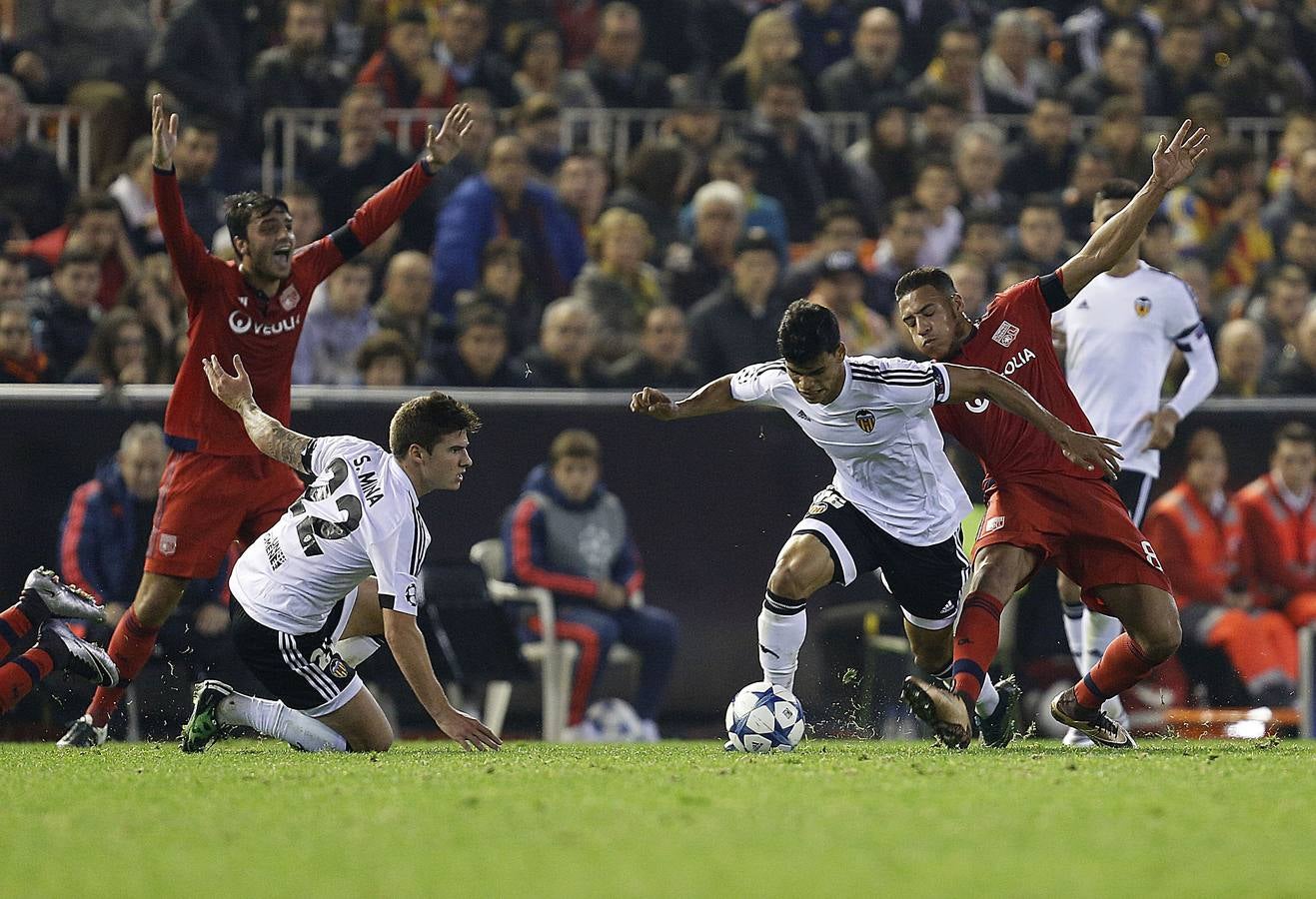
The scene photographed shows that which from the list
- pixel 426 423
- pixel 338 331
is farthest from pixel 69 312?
pixel 426 423

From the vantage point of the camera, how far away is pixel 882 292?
565 inches

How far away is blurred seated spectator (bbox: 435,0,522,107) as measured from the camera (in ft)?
50.9

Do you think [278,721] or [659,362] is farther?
[659,362]

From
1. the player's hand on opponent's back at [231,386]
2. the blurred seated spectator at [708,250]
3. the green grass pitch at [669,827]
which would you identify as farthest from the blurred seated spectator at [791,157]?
the green grass pitch at [669,827]

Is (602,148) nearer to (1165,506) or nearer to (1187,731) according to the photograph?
(1165,506)

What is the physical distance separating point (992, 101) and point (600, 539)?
23.0ft

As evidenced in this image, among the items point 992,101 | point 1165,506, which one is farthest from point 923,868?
point 992,101

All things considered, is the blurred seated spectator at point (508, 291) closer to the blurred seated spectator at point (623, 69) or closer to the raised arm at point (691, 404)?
the blurred seated spectator at point (623, 69)

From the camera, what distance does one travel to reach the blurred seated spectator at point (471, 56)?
15.5 m

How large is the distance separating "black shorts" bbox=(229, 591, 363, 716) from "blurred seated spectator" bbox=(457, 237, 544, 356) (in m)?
5.05

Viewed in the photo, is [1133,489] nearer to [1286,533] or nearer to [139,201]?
[1286,533]

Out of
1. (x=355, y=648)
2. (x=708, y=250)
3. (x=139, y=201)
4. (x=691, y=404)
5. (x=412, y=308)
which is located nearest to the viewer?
(x=691, y=404)

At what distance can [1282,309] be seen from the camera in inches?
572

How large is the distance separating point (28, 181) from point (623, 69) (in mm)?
5063
